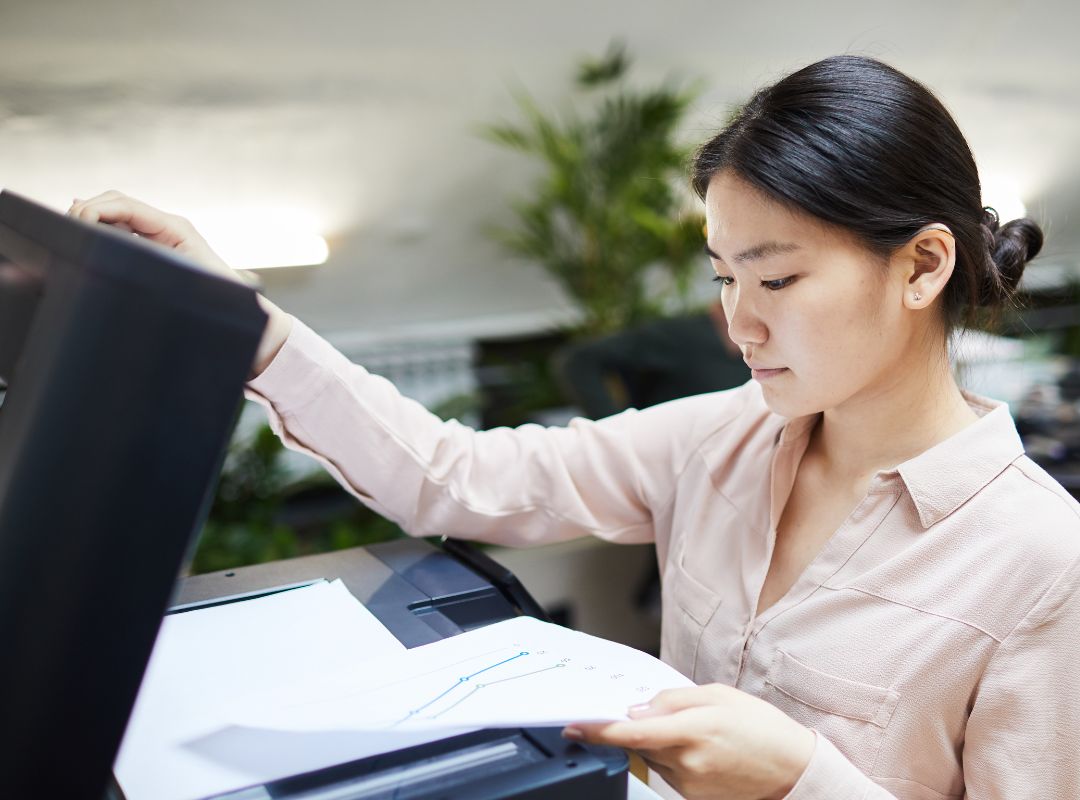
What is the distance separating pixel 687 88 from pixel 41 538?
2.72 m

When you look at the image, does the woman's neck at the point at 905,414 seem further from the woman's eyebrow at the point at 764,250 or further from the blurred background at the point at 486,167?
the blurred background at the point at 486,167

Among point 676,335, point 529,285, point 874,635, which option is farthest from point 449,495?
point 529,285

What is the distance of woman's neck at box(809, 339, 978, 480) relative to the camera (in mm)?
882

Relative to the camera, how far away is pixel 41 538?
0.45m

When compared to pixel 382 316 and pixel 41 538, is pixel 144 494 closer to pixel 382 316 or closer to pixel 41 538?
pixel 41 538

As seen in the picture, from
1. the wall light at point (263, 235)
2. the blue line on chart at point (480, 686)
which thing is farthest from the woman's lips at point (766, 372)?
the wall light at point (263, 235)

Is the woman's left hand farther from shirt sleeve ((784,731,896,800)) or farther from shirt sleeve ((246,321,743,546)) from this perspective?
shirt sleeve ((246,321,743,546))

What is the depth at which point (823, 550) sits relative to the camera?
2.83 feet

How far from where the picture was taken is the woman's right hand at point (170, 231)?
86cm

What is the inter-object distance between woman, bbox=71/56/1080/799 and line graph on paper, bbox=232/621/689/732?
5 centimetres

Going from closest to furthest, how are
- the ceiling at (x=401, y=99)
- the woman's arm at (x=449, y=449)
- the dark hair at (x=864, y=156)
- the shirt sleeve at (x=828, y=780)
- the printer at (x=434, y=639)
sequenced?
the printer at (x=434, y=639), the shirt sleeve at (x=828, y=780), the dark hair at (x=864, y=156), the woman's arm at (x=449, y=449), the ceiling at (x=401, y=99)

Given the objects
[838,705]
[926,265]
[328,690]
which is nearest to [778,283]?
[926,265]

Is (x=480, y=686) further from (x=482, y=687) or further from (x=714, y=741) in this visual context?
(x=714, y=741)

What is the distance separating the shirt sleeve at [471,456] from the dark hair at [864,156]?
0.32 metres
